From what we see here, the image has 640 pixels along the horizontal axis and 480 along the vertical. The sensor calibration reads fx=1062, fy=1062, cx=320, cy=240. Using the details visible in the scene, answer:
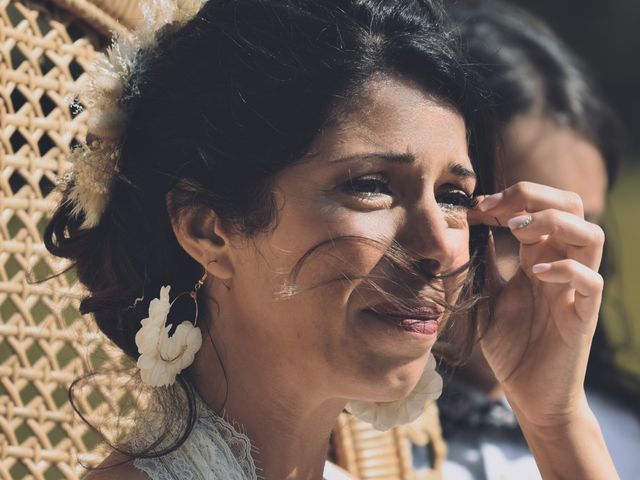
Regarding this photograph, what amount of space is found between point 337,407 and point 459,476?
4.07ft

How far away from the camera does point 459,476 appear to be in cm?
312

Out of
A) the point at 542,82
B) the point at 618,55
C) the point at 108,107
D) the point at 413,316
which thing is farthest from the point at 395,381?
the point at 618,55

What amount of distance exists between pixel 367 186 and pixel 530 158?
64.0 inches

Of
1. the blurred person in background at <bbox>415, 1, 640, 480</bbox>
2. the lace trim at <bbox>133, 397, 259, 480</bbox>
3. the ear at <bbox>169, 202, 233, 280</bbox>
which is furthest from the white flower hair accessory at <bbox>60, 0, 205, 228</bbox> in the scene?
the blurred person in background at <bbox>415, 1, 640, 480</bbox>

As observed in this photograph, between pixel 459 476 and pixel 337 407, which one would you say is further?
pixel 459 476

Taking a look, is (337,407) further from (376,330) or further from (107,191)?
(107,191)

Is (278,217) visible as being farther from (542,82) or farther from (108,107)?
(542,82)

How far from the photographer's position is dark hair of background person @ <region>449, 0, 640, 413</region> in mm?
3420

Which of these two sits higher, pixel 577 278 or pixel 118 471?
pixel 577 278

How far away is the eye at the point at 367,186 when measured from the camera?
5.78ft

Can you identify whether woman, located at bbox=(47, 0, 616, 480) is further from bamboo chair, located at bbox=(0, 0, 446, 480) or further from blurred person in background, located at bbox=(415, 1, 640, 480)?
blurred person in background, located at bbox=(415, 1, 640, 480)

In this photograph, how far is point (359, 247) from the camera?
1.73m

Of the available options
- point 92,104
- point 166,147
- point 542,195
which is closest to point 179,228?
point 166,147

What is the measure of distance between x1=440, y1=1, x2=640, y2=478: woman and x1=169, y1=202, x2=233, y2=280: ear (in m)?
1.41
